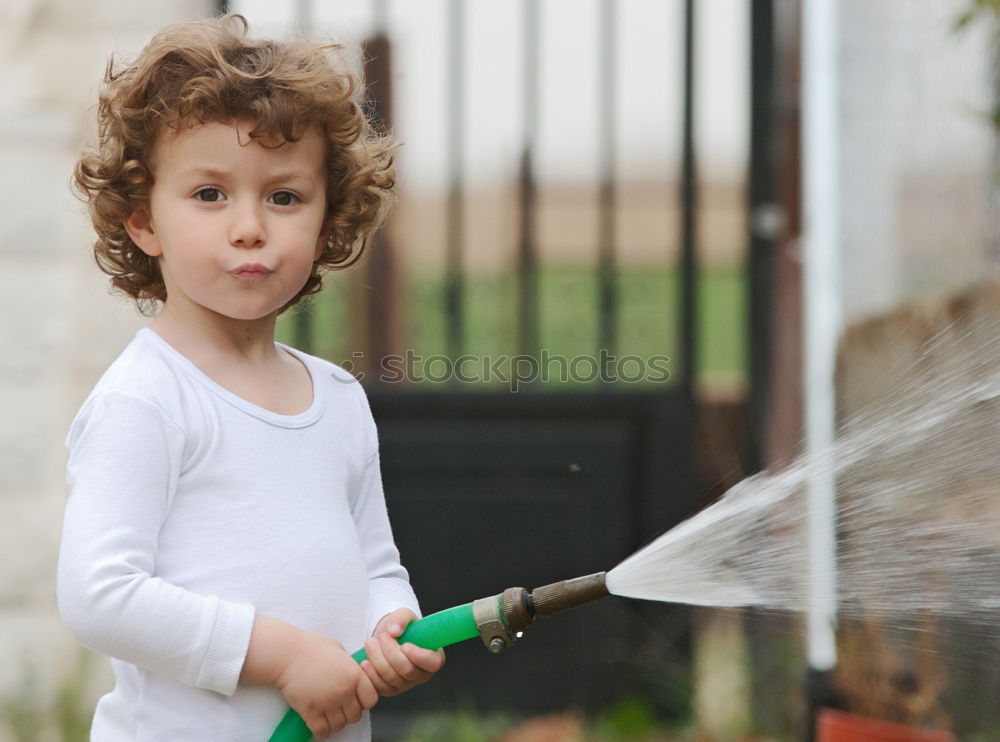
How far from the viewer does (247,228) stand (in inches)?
48.6

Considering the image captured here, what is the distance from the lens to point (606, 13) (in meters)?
3.49

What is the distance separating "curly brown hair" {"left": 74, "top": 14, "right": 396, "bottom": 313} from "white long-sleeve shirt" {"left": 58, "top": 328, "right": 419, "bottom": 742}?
0.15m

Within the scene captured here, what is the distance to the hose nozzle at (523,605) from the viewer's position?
48.2 inches

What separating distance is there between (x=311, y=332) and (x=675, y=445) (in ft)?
3.35

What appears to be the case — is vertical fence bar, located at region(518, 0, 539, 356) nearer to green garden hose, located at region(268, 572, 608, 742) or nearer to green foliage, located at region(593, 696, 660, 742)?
green foliage, located at region(593, 696, 660, 742)

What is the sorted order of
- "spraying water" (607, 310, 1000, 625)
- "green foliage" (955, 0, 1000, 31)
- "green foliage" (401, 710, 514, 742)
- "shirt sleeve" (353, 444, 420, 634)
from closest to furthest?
"shirt sleeve" (353, 444, 420, 634) → "spraying water" (607, 310, 1000, 625) → "green foliage" (955, 0, 1000, 31) → "green foliage" (401, 710, 514, 742)

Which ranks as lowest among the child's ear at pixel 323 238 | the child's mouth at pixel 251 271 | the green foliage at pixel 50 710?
the green foliage at pixel 50 710

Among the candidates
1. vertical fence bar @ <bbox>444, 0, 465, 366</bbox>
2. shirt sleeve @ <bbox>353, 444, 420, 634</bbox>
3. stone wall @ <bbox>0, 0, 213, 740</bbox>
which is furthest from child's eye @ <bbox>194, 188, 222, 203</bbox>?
vertical fence bar @ <bbox>444, 0, 465, 366</bbox>

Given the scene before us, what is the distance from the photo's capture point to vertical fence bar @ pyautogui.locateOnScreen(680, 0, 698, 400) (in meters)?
3.44

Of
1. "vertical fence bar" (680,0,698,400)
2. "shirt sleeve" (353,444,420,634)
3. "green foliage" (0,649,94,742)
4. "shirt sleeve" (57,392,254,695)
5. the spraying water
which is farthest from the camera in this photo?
"vertical fence bar" (680,0,698,400)

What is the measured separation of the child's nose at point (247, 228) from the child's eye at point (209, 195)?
0.10 ft

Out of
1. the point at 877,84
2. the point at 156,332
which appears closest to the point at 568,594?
the point at 156,332

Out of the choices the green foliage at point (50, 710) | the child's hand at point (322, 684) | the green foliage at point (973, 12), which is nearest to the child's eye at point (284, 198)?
the child's hand at point (322, 684)

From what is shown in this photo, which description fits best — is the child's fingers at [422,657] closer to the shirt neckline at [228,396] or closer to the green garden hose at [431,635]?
the green garden hose at [431,635]
